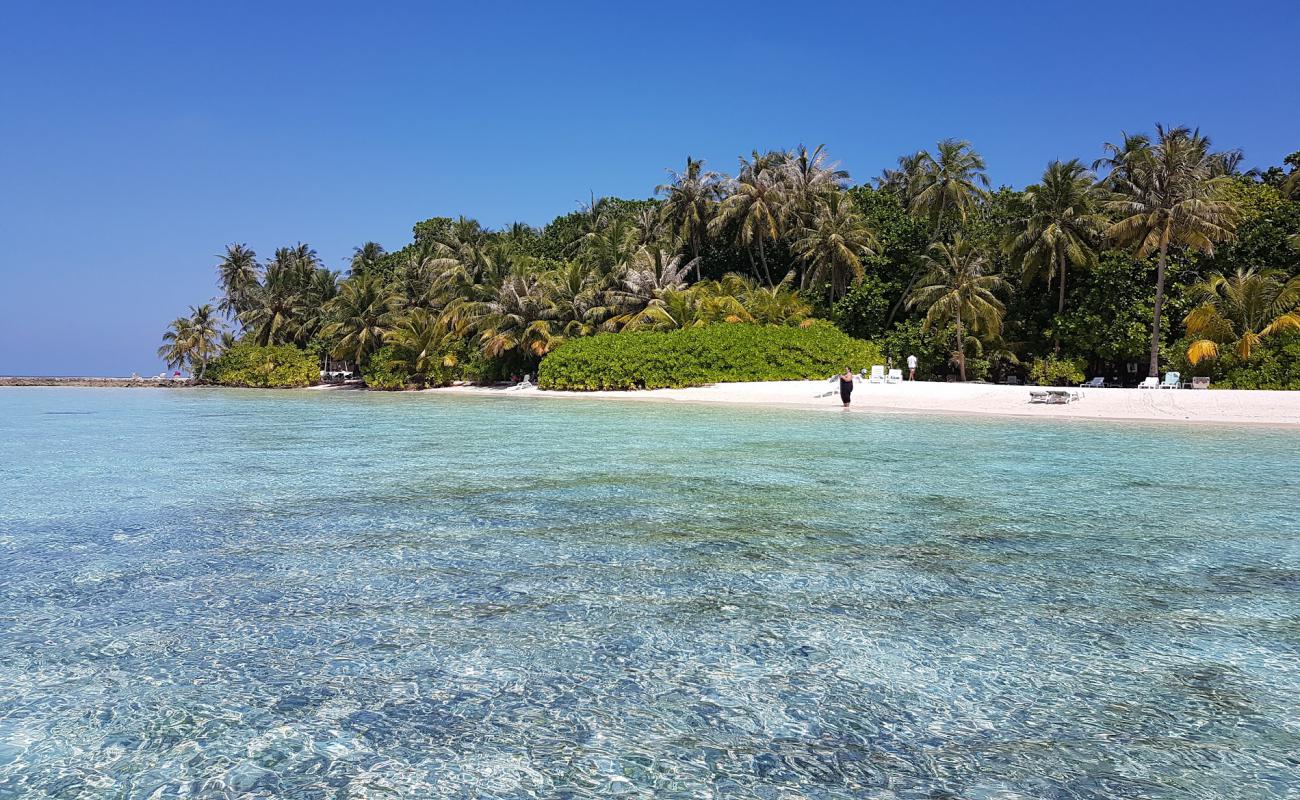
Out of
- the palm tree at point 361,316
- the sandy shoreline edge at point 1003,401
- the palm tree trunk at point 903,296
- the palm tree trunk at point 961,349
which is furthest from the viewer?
the palm tree at point 361,316

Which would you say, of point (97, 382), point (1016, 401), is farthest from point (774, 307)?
point (97, 382)

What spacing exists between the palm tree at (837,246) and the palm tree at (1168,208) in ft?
38.5

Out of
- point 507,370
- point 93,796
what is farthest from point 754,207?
point 93,796

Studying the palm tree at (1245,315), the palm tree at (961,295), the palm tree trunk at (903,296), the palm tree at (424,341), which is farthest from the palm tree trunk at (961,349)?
the palm tree at (424,341)

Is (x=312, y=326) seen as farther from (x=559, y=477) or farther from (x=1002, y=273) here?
(x=559, y=477)

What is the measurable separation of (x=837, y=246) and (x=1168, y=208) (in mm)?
14425

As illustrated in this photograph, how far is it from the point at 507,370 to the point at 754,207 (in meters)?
16.1

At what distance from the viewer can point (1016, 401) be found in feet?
85.3

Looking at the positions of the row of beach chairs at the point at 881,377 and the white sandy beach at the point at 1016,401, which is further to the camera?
the row of beach chairs at the point at 881,377

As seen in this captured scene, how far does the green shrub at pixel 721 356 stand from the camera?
114ft

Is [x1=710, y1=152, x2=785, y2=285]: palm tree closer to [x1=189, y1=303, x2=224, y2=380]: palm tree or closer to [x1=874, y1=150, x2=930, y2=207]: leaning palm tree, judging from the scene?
[x1=874, y1=150, x2=930, y2=207]: leaning palm tree

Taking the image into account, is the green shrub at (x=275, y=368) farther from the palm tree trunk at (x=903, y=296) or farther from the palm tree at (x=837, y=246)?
the palm tree trunk at (x=903, y=296)

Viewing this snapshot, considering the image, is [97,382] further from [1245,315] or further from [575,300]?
[1245,315]

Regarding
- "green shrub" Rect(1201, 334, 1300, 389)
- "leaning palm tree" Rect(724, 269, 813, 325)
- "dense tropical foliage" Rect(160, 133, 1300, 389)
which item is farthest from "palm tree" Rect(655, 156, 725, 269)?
"green shrub" Rect(1201, 334, 1300, 389)
